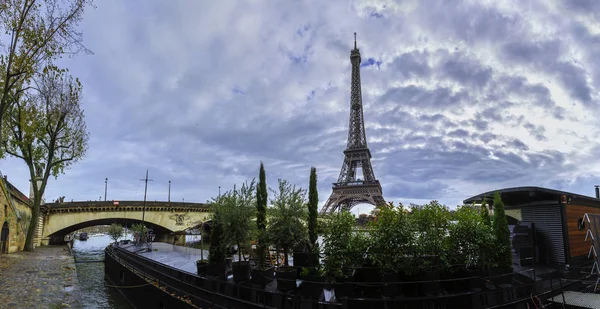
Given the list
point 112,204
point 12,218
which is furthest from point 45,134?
point 112,204

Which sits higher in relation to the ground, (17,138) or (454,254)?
(17,138)

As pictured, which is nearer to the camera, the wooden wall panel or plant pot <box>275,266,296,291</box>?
plant pot <box>275,266,296,291</box>

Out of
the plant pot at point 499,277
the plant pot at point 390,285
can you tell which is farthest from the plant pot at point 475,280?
the plant pot at point 390,285

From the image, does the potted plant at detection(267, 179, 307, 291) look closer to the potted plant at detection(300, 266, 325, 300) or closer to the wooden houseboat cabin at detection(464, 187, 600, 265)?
the potted plant at detection(300, 266, 325, 300)

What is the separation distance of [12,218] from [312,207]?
24.9 metres

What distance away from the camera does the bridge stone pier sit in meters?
46.2

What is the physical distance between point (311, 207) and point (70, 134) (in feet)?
93.6

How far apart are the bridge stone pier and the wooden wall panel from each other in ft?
116

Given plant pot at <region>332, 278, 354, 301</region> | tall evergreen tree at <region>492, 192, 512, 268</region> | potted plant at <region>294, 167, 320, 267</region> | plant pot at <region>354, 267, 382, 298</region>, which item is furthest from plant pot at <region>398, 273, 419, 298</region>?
potted plant at <region>294, 167, 320, 267</region>

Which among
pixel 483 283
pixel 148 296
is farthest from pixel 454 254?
pixel 148 296

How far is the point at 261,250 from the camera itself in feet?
38.8

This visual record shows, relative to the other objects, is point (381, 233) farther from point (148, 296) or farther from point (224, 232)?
point (148, 296)

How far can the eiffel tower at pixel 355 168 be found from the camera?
64750 mm

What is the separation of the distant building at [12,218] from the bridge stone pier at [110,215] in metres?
13.3
